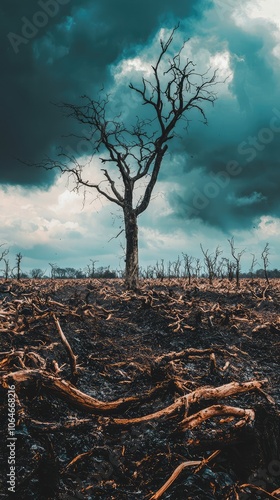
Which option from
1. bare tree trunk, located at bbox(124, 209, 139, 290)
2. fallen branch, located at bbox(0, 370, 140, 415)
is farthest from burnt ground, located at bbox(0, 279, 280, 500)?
bare tree trunk, located at bbox(124, 209, 139, 290)

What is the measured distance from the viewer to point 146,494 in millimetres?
3246

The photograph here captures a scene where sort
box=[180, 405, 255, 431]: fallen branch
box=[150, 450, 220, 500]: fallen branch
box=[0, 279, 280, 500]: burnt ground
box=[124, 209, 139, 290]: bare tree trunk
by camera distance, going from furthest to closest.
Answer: box=[124, 209, 139, 290]: bare tree trunk, box=[180, 405, 255, 431]: fallen branch, box=[0, 279, 280, 500]: burnt ground, box=[150, 450, 220, 500]: fallen branch

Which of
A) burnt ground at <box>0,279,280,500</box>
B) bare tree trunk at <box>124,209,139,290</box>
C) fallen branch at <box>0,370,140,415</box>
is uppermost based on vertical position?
bare tree trunk at <box>124,209,139,290</box>

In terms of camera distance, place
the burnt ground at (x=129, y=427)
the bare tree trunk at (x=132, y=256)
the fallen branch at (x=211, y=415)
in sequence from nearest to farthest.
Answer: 1. the burnt ground at (x=129, y=427)
2. the fallen branch at (x=211, y=415)
3. the bare tree trunk at (x=132, y=256)

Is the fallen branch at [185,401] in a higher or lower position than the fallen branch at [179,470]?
higher

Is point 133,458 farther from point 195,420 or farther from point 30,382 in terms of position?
point 30,382

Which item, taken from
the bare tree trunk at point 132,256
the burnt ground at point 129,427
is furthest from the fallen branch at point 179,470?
the bare tree trunk at point 132,256

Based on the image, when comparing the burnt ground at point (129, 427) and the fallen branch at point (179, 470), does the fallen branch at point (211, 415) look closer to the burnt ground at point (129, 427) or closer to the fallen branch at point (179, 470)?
the burnt ground at point (129, 427)

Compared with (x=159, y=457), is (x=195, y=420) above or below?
above

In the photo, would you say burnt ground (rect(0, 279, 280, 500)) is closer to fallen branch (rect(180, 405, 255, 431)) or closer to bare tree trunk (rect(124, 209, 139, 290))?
fallen branch (rect(180, 405, 255, 431))

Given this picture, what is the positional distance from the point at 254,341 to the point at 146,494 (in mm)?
7119

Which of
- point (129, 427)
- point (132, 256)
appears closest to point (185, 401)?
point (129, 427)

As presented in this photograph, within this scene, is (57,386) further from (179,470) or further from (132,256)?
(132,256)

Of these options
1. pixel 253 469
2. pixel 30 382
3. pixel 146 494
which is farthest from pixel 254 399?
pixel 30 382
